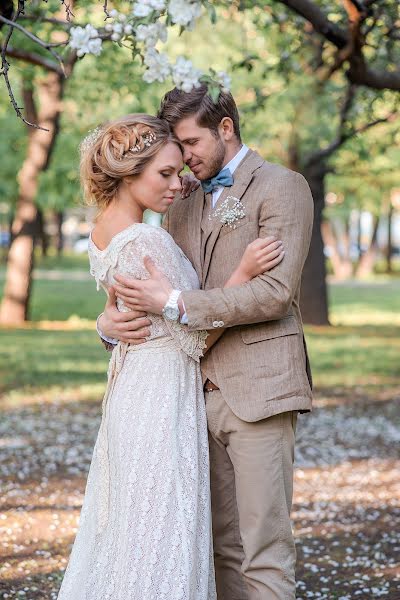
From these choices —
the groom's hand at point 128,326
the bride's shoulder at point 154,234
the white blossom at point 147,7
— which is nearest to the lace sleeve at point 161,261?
the bride's shoulder at point 154,234

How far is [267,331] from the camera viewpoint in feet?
12.8

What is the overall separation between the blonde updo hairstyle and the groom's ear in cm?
18

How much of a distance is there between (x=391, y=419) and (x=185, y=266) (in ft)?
24.6

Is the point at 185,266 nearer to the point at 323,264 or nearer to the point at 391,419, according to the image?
the point at 391,419

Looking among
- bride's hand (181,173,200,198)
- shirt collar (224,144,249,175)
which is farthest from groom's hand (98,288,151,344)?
shirt collar (224,144,249,175)

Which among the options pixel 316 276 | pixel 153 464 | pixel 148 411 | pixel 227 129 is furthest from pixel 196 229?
pixel 316 276

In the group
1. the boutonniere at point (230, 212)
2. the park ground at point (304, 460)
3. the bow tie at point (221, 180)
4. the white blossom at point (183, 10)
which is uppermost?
the white blossom at point (183, 10)

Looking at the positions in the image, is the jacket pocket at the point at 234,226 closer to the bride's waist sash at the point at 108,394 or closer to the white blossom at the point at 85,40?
the bride's waist sash at the point at 108,394

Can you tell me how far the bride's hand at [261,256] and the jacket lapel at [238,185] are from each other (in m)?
0.26

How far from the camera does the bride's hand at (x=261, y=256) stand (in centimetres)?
370

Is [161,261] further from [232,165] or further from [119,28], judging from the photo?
[119,28]

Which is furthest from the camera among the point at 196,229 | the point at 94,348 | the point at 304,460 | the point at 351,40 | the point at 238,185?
the point at 94,348

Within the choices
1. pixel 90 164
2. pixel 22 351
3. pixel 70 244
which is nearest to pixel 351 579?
pixel 90 164

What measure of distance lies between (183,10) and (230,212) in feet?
3.43
